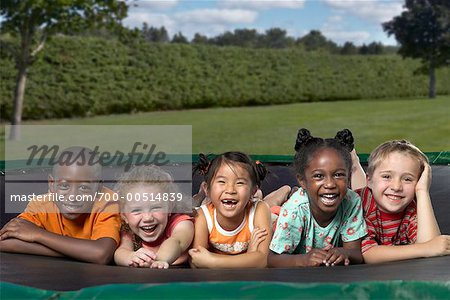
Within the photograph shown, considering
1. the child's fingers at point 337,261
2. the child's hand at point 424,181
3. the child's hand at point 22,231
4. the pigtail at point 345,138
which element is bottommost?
the child's fingers at point 337,261

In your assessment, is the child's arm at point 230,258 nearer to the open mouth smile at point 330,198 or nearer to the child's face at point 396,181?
the open mouth smile at point 330,198

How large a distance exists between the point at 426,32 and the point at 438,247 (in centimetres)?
2012

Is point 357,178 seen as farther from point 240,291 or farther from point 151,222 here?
point 240,291

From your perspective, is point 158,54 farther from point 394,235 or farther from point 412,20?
point 394,235

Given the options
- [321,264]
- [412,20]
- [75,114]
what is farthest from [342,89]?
[321,264]

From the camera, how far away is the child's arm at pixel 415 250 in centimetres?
172

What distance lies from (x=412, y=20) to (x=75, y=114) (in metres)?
12.7

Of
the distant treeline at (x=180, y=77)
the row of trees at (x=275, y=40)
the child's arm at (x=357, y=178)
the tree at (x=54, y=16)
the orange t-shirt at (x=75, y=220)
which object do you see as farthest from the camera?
the row of trees at (x=275, y=40)

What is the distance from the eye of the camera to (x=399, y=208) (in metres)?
1.92

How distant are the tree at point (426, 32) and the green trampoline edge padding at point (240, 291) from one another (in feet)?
62.3

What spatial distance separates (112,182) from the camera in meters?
3.01

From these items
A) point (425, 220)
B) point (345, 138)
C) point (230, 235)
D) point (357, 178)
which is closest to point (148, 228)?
point (230, 235)

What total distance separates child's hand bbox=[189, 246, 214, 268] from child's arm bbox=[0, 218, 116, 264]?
216 mm

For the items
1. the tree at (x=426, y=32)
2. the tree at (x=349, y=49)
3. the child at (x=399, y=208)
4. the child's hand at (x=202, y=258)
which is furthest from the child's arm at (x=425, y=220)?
the tree at (x=349, y=49)
